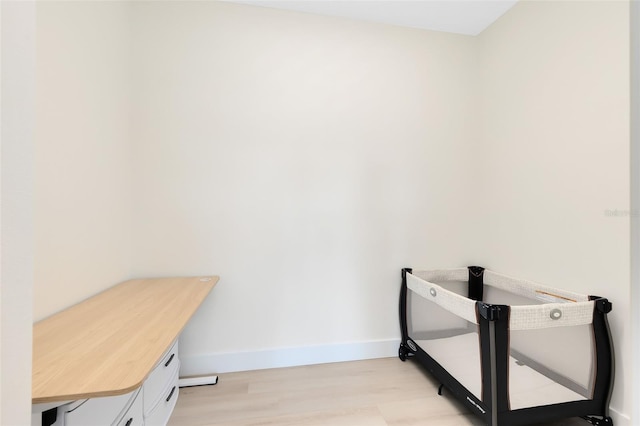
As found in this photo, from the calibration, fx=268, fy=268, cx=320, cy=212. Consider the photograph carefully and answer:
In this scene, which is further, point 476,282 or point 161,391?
point 476,282

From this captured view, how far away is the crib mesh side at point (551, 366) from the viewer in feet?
4.32

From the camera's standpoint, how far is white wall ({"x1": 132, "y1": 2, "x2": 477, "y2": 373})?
6.05ft

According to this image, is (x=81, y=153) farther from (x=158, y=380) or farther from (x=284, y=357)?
(x=284, y=357)

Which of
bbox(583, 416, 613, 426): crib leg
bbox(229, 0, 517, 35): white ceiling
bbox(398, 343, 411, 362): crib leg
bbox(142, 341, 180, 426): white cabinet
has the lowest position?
bbox(398, 343, 411, 362): crib leg

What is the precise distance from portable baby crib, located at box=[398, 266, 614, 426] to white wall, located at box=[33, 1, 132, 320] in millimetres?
1920

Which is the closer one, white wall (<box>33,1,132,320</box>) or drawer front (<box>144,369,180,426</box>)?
white wall (<box>33,1,132,320</box>)

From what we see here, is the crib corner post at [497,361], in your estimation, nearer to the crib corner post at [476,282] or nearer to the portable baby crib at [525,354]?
the portable baby crib at [525,354]

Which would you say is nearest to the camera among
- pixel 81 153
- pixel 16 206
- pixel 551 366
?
pixel 16 206

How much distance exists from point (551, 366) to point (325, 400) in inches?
50.5

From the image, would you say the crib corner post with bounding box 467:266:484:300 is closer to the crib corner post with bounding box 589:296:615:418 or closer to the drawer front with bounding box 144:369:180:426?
the crib corner post with bounding box 589:296:615:418

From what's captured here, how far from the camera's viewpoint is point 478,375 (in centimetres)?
142

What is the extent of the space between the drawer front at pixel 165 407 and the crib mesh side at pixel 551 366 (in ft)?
5.53

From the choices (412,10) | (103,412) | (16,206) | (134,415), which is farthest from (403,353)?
(412,10)

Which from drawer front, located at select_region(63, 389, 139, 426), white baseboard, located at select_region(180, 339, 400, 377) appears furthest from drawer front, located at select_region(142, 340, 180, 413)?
white baseboard, located at select_region(180, 339, 400, 377)
